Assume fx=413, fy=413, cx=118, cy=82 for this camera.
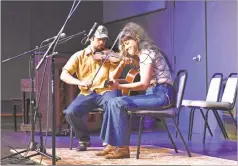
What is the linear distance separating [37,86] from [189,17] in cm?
231

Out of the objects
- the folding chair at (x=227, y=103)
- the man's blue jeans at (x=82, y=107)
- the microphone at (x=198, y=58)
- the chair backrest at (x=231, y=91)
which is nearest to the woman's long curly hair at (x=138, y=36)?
the man's blue jeans at (x=82, y=107)

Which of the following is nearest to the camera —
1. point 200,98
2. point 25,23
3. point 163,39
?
point 200,98

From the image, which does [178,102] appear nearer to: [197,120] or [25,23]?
[197,120]

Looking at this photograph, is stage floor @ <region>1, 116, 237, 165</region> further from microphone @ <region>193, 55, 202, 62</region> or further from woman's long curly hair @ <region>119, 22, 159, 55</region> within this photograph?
microphone @ <region>193, 55, 202, 62</region>

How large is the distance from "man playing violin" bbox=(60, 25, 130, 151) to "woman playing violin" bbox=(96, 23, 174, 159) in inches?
16.3

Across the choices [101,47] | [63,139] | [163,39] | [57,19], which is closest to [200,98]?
[163,39]

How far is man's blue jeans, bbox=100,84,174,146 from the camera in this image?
308 cm

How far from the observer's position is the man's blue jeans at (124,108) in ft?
10.1

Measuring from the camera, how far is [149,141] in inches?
180

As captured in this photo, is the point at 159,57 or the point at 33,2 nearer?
the point at 159,57

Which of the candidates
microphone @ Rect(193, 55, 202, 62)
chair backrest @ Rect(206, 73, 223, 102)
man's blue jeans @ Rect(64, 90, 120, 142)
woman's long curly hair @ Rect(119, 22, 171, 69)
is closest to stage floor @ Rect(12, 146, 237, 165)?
man's blue jeans @ Rect(64, 90, 120, 142)

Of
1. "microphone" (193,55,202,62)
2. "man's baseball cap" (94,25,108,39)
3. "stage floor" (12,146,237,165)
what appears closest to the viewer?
"stage floor" (12,146,237,165)

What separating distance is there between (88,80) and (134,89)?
685 millimetres

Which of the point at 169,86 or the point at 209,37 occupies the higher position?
the point at 209,37
